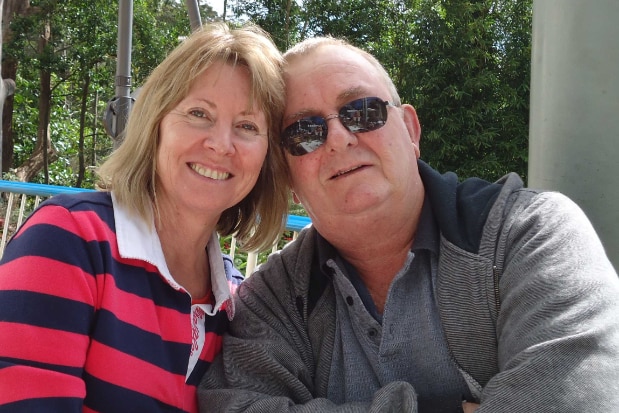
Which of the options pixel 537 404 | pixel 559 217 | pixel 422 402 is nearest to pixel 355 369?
pixel 422 402

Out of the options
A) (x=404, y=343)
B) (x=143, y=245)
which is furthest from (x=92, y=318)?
(x=404, y=343)

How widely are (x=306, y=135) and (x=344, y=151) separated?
0.54 feet

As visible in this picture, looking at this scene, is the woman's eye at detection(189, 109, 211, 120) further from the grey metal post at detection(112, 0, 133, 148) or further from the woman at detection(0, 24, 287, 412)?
the grey metal post at detection(112, 0, 133, 148)

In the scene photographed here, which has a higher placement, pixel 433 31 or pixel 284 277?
pixel 433 31

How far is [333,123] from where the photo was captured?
230cm

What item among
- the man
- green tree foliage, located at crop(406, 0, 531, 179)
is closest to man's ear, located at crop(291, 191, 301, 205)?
the man

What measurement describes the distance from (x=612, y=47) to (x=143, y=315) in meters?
1.73

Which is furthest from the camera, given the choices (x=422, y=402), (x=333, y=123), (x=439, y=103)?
(x=439, y=103)

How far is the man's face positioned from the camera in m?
2.24

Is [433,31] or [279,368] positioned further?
[433,31]

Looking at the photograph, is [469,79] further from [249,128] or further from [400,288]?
[400,288]

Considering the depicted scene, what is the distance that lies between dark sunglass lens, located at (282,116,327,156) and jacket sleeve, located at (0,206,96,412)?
87 centimetres

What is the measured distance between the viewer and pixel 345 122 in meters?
2.29

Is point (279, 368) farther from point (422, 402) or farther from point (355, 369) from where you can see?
point (422, 402)
